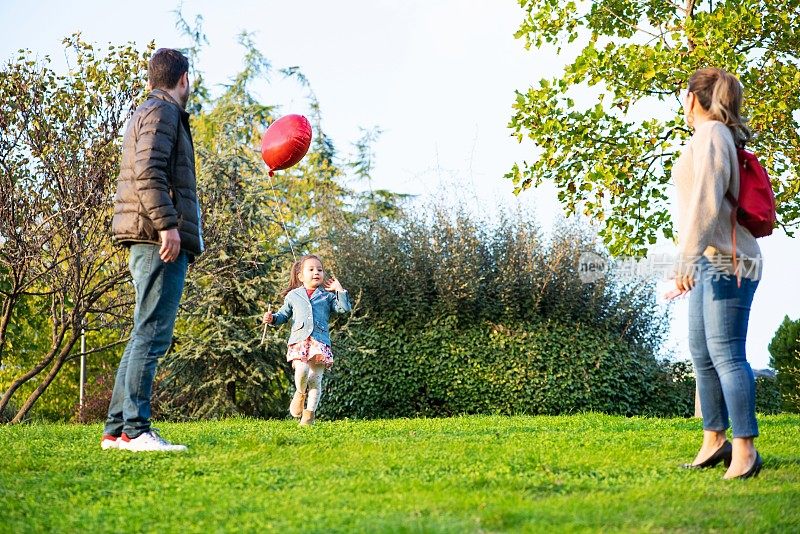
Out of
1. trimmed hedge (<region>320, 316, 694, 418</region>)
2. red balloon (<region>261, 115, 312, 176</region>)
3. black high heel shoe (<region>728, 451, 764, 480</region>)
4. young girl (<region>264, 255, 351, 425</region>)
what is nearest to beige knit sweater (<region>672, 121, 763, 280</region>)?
black high heel shoe (<region>728, 451, 764, 480</region>)

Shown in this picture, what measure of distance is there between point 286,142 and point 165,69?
3.28 meters

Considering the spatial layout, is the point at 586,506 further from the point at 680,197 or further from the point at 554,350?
the point at 554,350

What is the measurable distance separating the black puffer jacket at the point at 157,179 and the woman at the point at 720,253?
255 cm

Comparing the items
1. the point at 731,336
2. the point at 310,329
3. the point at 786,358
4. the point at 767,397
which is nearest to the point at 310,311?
the point at 310,329

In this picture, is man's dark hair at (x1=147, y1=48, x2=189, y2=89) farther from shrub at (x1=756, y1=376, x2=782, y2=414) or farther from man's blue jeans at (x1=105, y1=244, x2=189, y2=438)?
shrub at (x1=756, y1=376, x2=782, y2=414)

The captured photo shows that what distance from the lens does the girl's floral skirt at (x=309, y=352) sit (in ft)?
25.8

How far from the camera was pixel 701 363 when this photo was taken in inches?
175

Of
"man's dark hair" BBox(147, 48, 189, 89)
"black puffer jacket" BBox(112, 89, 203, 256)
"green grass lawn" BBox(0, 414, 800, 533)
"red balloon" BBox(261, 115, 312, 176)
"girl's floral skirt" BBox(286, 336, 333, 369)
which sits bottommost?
"green grass lawn" BBox(0, 414, 800, 533)

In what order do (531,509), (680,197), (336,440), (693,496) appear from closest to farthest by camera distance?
(531,509)
(693,496)
(680,197)
(336,440)

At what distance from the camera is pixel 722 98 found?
14.0ft

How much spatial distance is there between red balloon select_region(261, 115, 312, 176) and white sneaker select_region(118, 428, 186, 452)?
3.83 m

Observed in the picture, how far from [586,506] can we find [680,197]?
1601 mm

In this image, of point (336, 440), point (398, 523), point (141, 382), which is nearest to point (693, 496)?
point (398, 523)

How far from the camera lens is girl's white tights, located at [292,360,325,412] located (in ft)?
25.6
